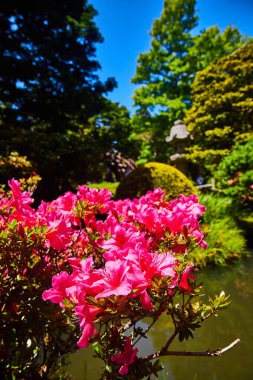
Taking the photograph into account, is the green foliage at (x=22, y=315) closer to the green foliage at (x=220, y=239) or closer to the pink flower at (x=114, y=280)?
the pink flower at (x=114, y=280)

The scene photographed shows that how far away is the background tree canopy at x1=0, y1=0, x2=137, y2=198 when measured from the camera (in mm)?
6813

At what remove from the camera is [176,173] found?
Result: 221 inches

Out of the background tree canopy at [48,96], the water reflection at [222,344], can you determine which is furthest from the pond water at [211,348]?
the background tree canopy at [48,96]

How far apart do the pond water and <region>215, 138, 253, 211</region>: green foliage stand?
15.3 ft

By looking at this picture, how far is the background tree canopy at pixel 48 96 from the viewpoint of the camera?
6813 mm

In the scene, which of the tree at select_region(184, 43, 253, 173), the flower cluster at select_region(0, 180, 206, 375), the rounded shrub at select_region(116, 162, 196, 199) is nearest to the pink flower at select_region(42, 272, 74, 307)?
the flower cluster at select_region(0, 180, 206, 375)

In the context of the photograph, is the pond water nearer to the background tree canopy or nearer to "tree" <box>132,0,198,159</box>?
the background tree canopy

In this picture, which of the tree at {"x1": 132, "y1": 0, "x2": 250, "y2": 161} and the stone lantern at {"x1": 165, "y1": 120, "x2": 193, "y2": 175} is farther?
the tree at {"x1": 132, "y1": 0, "x2": 250, "y2": 161}

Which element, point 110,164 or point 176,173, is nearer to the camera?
point 176,173

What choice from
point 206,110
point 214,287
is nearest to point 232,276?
point 214,287

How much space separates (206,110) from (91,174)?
9129mm

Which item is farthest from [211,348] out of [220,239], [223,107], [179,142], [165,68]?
[165,68]

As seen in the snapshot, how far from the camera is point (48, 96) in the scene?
7418 millimetres

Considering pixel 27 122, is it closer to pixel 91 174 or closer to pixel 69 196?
pixel 91 174
